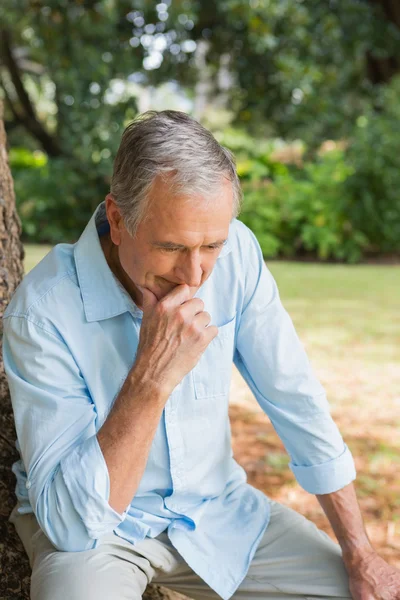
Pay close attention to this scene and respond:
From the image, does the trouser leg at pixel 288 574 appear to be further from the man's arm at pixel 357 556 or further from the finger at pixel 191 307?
the finger at pixel 191 307

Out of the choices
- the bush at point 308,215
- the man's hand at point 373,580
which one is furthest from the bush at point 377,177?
the man's hand at point 373,580

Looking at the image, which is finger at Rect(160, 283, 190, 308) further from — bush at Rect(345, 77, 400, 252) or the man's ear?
bush at Rect(345, 77, 400, 252)

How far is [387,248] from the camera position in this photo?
13.4 m

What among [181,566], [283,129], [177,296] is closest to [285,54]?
[283,129]

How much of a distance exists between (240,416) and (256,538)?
9.21 feet

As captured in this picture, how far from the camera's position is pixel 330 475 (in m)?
2.07

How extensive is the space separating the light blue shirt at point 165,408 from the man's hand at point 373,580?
0.71 ft

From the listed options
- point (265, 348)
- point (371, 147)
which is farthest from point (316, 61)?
point (265, 348)

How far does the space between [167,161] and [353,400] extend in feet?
12.6

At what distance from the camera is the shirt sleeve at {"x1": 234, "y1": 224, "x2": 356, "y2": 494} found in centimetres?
209

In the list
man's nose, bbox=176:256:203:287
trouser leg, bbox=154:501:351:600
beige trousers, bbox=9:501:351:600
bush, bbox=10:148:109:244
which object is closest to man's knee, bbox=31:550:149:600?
beige trousers, bbox=9:501:351:600

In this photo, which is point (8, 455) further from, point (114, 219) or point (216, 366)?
point (114, 219)

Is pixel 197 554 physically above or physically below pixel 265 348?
below

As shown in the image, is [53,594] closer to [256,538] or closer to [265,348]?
[256,538]
